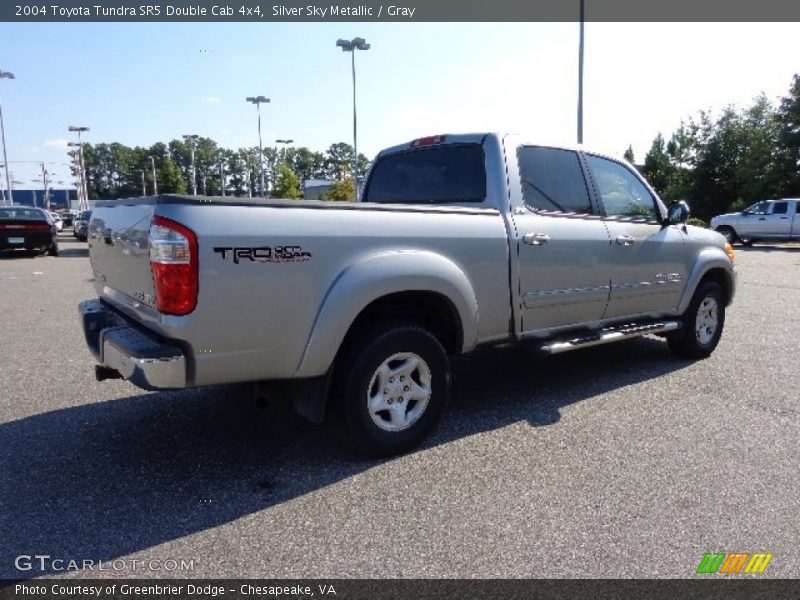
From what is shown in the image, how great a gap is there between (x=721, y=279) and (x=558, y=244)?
292 cm

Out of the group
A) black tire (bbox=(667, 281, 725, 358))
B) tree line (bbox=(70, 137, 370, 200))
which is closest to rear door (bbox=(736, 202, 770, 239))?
black tire (bbox=(667, 281, 725, 358))

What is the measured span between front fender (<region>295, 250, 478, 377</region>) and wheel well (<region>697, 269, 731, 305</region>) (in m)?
3.67

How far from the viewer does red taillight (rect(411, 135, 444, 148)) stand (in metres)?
4.52

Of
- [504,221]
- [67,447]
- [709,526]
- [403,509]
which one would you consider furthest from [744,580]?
[67,447]

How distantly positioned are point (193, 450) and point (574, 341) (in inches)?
110

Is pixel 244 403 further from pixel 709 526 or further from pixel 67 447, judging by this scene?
pixel 709 526

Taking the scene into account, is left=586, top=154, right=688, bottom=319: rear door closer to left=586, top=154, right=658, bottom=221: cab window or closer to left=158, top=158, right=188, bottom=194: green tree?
A: left=586, top=154, right=658, bottom=221: cab window

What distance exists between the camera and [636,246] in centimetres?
492

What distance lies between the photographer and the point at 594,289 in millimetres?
4551

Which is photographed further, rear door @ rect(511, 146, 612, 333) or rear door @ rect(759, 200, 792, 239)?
rear door @ rect(759, 200, 792, 239)

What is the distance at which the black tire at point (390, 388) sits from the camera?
10.8 feet

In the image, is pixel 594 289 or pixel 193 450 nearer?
pixel 193 450

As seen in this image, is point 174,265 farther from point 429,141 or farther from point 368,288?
point 429,141

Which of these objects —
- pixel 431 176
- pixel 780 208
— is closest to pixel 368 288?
pixel 431 176
